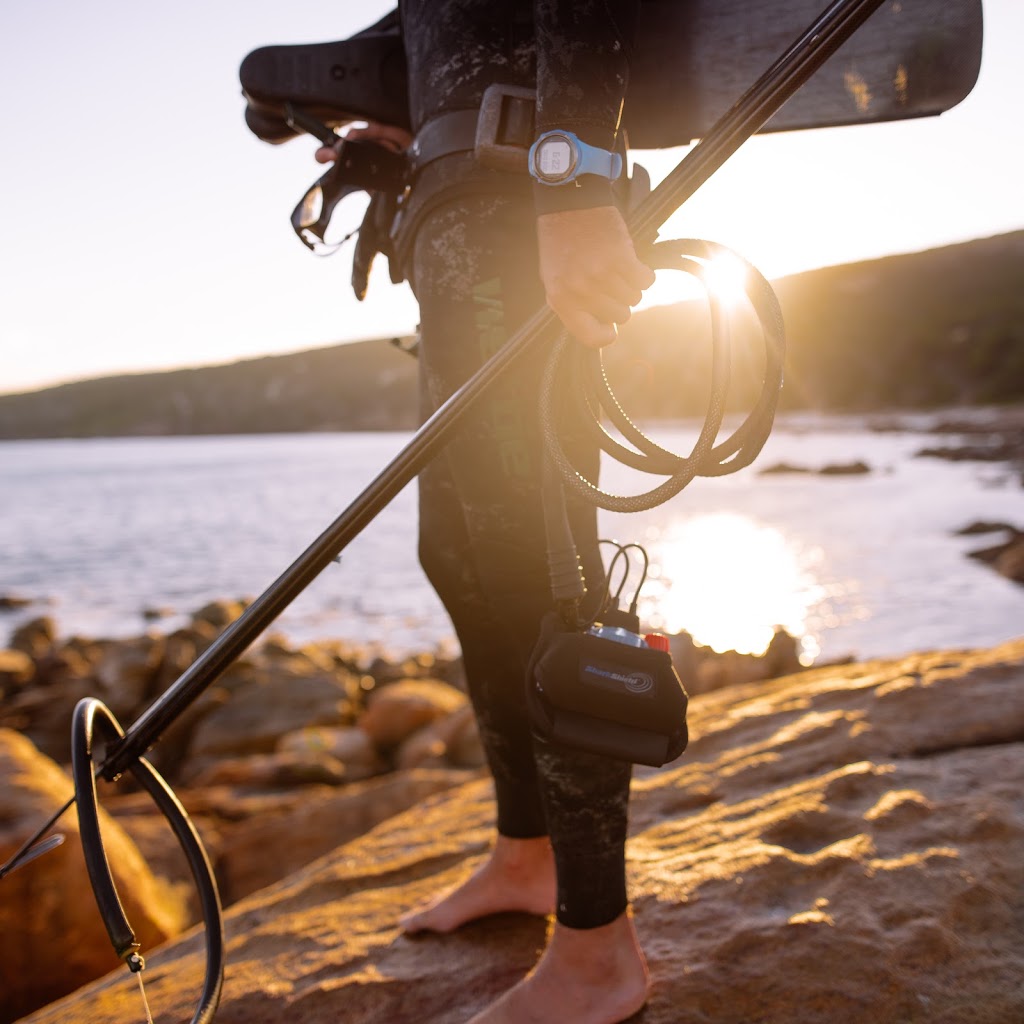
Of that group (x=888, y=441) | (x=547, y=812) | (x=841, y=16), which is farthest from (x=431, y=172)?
(x=888, y=441)

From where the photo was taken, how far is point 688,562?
1537 centimetres

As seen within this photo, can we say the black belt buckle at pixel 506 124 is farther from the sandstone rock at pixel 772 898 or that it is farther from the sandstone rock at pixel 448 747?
the sandstone rock at pixel 448 747

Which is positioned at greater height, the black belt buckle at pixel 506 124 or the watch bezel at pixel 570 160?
the black belt buckle at pixel 506 124

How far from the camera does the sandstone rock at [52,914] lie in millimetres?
3035

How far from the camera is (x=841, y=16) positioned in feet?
4.03

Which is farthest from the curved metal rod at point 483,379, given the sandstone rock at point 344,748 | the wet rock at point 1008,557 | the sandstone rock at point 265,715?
the wet rock at point 1008,557

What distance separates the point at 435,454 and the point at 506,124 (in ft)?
2.16

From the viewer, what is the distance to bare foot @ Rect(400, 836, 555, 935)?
→ 2.17 metres

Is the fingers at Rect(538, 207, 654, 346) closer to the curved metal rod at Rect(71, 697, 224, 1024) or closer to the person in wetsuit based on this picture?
the person in wetsuit

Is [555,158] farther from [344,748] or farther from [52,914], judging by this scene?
[344,748]

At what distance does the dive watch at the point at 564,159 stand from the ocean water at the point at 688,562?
2.79 ft

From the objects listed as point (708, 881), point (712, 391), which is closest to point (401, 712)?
point (708, 881)

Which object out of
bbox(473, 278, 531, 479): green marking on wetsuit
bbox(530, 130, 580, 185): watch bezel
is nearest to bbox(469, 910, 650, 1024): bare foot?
bbox(473, 278, 531, 479): green marking on wetsuit

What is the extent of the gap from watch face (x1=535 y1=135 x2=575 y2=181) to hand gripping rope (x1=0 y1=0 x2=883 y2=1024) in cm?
15
